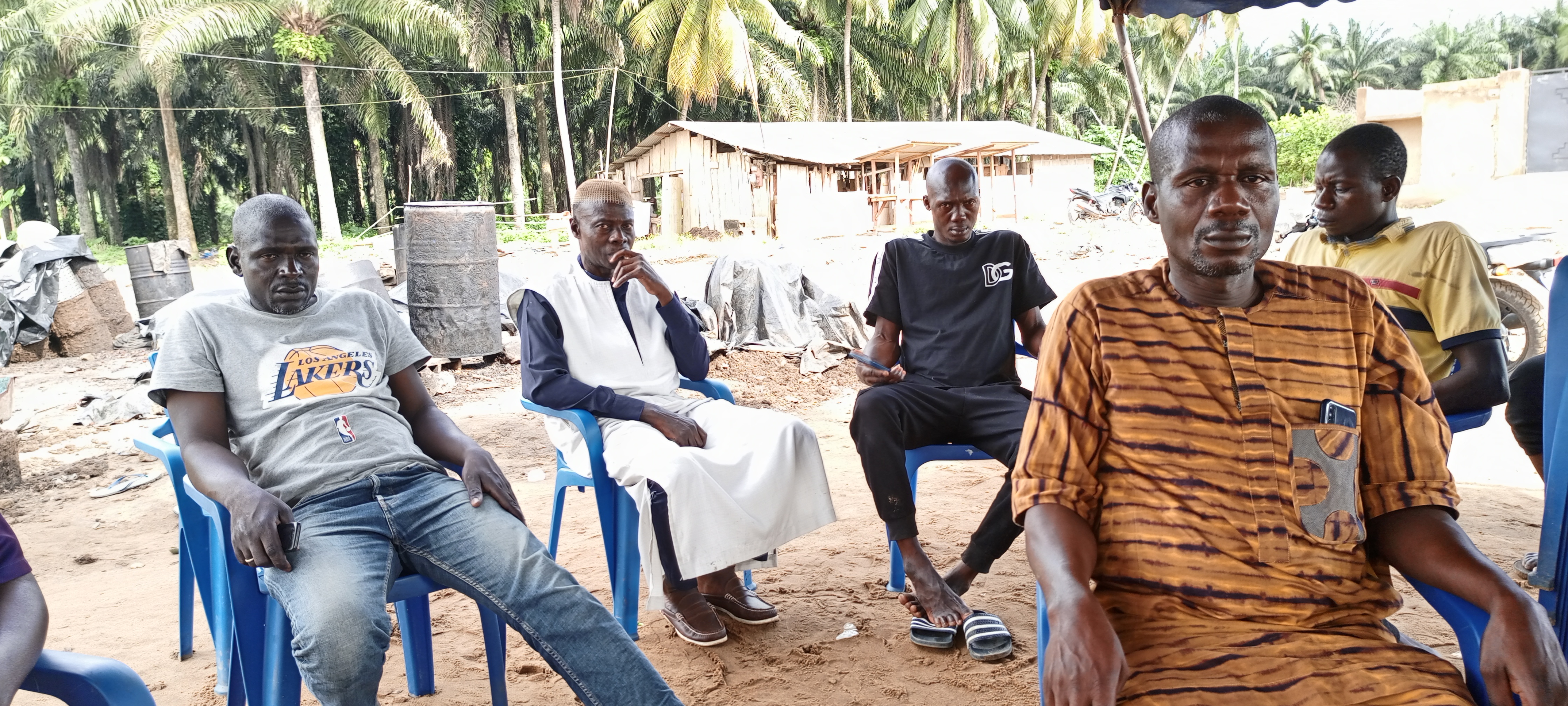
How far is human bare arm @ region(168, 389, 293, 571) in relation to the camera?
6.66 ft

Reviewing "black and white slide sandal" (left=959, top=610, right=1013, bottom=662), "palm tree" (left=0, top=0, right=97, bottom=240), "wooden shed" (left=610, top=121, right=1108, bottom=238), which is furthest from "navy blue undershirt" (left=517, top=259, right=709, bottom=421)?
"palm tree" (left=0, top=0, right=97, bottom=240)

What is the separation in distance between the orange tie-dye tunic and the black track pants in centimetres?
122

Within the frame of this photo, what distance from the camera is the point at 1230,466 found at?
5.26 ft

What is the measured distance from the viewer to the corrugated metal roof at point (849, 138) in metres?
20.8

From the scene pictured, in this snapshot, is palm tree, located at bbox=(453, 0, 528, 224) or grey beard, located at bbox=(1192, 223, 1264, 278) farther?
palm tree, located at bbox=(453, 0, 528, 224)

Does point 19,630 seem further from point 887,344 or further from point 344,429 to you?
point 887,344

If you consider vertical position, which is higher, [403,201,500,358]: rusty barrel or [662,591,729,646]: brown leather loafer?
[403,201,500,358]: rusty barrel

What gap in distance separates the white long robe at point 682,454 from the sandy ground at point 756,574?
336mm

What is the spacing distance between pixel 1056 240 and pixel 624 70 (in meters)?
13.8

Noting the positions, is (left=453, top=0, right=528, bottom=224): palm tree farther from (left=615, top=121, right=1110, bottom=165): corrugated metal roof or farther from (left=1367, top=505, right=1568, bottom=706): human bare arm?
(left=1367, top=505, right=1568, bottom=706): human bare arm

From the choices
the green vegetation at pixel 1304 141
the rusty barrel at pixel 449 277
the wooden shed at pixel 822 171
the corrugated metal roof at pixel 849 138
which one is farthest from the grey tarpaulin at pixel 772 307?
the green vegetation at pixel 1304 141

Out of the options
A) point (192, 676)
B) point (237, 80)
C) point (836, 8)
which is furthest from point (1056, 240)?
point (237, 80)

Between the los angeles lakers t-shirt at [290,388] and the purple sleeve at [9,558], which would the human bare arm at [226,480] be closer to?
the los angeles lakers t-shirt at [290,388]

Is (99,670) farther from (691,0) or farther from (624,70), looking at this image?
(624,70)
